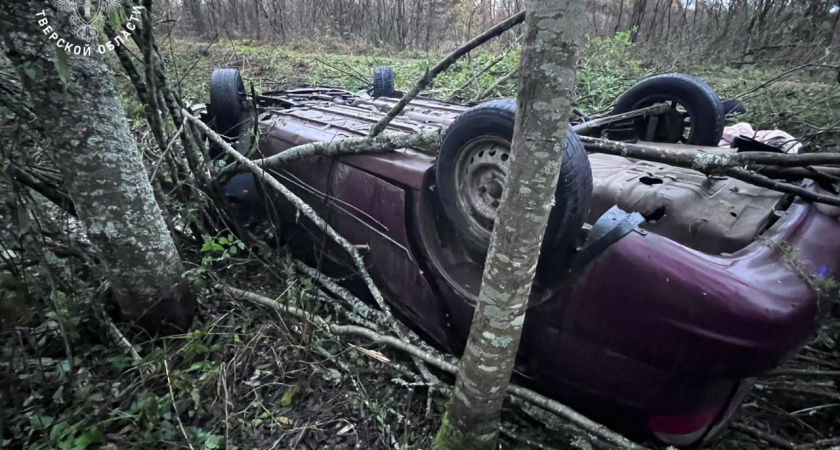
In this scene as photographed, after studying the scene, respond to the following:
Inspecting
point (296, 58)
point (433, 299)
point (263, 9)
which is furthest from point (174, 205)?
point (263, 9)

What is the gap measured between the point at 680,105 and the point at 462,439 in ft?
8.96

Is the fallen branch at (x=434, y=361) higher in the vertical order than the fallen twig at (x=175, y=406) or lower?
higher

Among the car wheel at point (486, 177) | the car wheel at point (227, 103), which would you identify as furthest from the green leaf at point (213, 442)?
the car wheel at point (227, 103)

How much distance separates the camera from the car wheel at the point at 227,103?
414 centimetres

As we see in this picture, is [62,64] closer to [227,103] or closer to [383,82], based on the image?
[227,103]

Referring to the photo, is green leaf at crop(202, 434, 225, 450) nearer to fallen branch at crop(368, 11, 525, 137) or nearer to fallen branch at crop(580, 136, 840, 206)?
fallen branch at crop(368, 11, 525, 137)

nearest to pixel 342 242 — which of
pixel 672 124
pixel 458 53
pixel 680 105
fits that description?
pixel 458 53

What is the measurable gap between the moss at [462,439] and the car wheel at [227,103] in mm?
3242

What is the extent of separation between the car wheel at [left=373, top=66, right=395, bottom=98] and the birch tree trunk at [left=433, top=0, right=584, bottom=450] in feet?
12.8

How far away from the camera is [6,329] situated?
7.01 feet

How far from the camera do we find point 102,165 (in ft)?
7.23

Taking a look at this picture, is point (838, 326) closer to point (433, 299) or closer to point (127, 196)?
point (433, 299)

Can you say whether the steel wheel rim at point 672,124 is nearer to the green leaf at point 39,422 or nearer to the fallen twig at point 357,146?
the fallen twig at point 357,146

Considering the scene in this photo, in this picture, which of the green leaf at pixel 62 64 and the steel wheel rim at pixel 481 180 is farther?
the steel wheel rim at pixel 481 180
